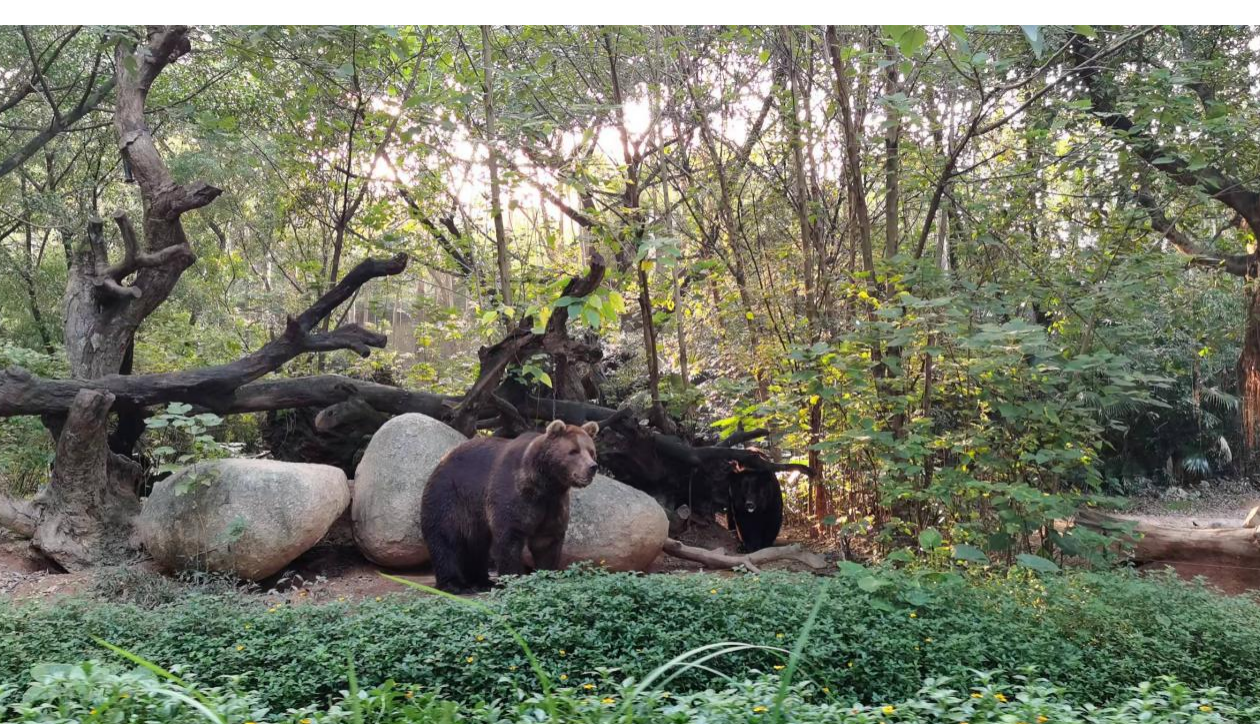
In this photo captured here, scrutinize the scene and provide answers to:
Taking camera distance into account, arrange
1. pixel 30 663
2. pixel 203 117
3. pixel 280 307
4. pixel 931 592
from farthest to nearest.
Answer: pixel 280 307
pixel 203 117
pixel 931 592
pixel 30 663

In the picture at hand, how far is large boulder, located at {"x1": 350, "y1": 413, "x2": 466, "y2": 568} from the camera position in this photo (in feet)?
25.3

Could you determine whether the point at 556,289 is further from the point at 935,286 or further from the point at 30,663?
the point at 30,663

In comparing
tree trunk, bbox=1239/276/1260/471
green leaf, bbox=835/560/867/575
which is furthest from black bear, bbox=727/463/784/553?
tree trunk, bbox=1239/276/1260/471

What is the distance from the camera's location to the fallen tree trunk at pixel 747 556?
8040 millimetres

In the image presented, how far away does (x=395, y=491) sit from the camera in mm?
7750

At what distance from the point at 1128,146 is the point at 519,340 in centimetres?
508

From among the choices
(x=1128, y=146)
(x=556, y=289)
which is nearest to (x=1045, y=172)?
(x=1128, y=146)

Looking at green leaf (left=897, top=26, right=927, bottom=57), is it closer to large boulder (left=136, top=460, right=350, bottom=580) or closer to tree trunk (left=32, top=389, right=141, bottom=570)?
large boulder (left=136, top=460, right=350, bottom=580)

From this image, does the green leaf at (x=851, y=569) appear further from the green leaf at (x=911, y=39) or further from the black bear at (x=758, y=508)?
the black bear at (x=758, y=508)

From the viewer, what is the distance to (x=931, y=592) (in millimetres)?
5043

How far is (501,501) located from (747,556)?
2.38 metres

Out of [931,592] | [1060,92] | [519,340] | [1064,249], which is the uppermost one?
[1060,92]

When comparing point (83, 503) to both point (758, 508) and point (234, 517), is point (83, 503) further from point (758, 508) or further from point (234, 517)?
point (758, 508)

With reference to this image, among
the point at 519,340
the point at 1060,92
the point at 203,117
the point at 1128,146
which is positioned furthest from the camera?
the point at 1060,92
